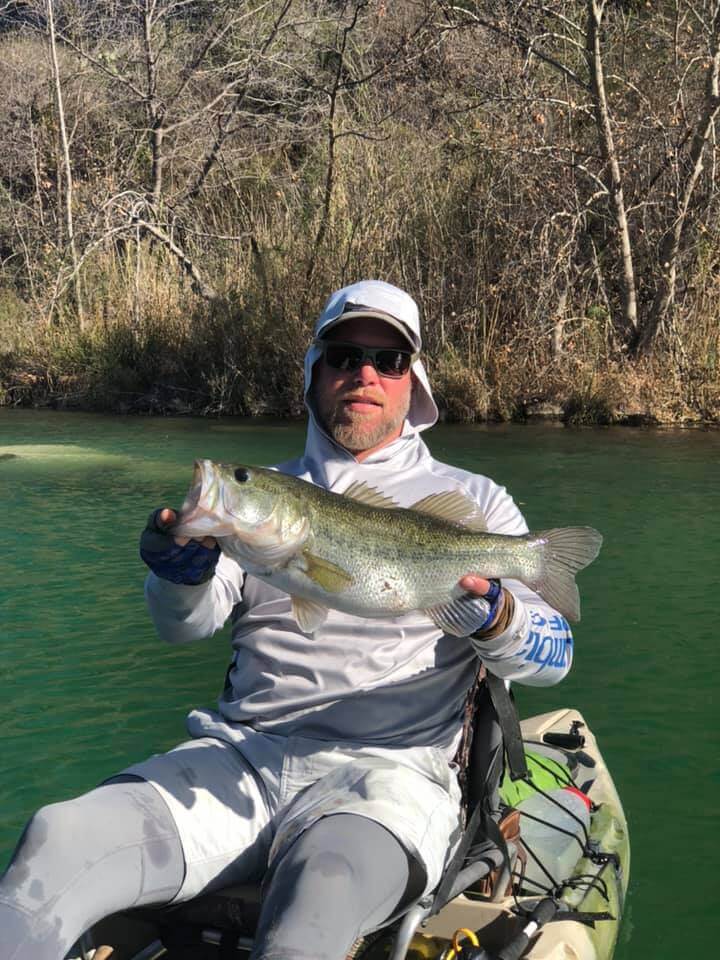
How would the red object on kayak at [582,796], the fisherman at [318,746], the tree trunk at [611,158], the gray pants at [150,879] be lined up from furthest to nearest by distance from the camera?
1. the tree trunk at [611,158]
2. the red object on kayak at [582,796]
3. the fisherman at [318,746]
4. the gray pants at [150,879]

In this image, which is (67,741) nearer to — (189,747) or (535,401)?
(189,747)

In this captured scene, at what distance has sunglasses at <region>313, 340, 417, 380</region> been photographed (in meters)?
3.75

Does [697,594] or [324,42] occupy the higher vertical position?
[324,42]

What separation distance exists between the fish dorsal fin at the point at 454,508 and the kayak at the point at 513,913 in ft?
3.17

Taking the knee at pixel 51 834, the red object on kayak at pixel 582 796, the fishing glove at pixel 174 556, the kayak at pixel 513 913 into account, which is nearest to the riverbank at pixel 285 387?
the red object on kayak at pixel 582 796

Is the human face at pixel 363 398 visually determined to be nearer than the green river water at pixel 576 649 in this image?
Yes

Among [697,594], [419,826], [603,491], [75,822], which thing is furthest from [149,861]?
[603,491]

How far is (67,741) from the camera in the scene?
18.4 feet

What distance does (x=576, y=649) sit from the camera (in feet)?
22.4

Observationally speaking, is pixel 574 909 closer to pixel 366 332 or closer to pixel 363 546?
pixel 363 546

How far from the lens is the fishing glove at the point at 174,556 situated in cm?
297

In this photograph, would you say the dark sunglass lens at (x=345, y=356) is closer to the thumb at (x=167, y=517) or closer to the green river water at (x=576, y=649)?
the thumb at (x=167, y=517)

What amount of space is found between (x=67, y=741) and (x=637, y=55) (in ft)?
54.5

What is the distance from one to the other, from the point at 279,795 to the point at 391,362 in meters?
1.42
